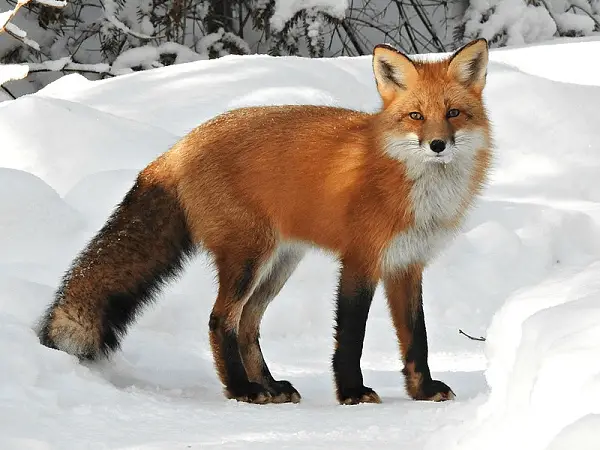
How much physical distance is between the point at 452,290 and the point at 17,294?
8.27 feet

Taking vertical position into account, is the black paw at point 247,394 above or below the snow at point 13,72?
below

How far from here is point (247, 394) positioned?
14.2 feet

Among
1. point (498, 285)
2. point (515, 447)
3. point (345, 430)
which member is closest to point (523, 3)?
point (498, 285)

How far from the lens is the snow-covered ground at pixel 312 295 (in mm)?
2521

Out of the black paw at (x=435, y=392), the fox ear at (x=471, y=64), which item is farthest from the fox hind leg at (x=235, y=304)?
the fox ear at (x=471, y=64)

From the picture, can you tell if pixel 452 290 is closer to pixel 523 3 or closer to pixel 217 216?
pixel 217 216

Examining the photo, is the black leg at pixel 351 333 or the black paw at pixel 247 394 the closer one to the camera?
the black leg at pixel 351 333

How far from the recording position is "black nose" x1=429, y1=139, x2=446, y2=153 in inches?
155

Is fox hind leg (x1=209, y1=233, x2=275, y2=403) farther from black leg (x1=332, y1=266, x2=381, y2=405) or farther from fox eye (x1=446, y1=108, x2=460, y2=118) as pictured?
fox eye (x1=446, y1=108, x2=460, y2=118)

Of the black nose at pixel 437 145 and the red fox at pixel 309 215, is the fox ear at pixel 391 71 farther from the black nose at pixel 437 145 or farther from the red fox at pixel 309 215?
the black nose at pixel 437 145

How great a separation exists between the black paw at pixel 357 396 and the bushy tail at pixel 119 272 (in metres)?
0.97

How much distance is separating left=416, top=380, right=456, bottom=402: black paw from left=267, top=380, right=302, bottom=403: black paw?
566mm

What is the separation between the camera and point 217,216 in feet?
14.4

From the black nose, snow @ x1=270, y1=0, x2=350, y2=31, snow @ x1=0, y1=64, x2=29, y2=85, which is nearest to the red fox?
the black nose
